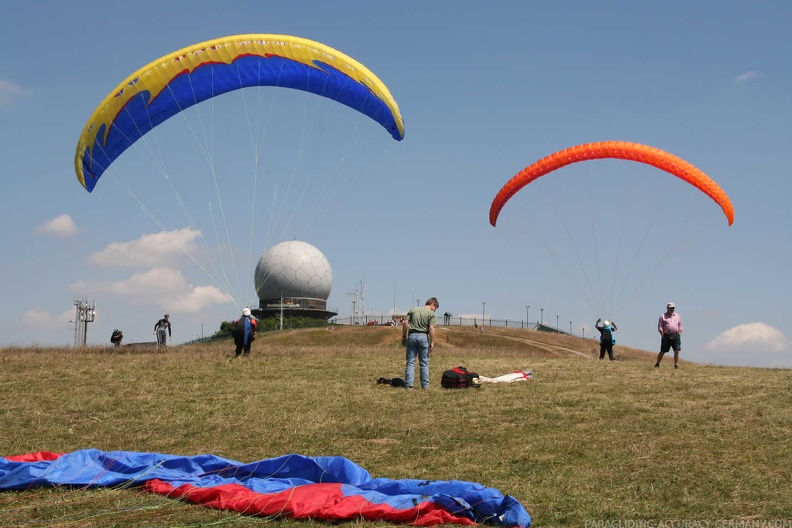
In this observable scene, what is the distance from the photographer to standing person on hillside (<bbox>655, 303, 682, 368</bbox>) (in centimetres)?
2244

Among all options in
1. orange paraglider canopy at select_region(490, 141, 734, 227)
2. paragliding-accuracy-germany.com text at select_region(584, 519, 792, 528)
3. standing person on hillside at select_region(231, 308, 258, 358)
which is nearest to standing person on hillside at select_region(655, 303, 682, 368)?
orange paraglider canopy at select_region(490, 141, 734, 227)

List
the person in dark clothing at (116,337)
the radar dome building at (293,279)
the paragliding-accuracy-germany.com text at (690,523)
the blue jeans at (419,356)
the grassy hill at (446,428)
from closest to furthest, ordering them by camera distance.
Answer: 1. the paragliding-accuracy-germany.com text at (690,523)
2. the grassy hill at (446,428)
3. the blue jeans at (419,356)
4. the person in dark clothing at (116,337)
5. the radar dome building at (293,279)

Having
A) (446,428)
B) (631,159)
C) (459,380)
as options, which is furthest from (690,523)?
(631,159)

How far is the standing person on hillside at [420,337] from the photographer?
17328 mm

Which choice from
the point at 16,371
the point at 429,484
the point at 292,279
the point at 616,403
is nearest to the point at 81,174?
the point at 16,371

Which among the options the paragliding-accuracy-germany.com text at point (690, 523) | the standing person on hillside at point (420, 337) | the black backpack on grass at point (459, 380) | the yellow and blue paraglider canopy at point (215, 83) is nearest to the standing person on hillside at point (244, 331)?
A: the yellow and blue paraglider canopy at point (215, 83)

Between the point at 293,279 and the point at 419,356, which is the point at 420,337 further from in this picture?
the point at 293,279

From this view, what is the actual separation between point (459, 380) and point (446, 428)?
466 cm

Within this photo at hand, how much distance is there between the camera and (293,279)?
64.8m

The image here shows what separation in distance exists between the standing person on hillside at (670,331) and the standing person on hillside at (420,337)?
8758 mm

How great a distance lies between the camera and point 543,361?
79.2ft

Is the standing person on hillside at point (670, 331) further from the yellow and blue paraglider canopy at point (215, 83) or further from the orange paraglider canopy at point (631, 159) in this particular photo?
the yellow and blue paraglider canopy at point (215, 83)

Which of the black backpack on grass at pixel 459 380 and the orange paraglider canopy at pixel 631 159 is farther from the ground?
the orange paraglider canopy at pixel 631 159

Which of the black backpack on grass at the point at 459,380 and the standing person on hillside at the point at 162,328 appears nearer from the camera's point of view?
the black backpack on grass at the point at 459,380
